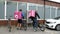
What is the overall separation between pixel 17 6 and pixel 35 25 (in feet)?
13.8

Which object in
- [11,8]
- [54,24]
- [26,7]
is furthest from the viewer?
[26,7]

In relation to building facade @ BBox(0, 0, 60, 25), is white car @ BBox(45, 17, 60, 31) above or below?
below

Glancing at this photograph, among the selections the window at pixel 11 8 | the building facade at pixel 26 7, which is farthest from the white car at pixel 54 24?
the window at pixel 11 8

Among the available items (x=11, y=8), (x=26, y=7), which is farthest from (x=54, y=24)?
(x=11, y=8)

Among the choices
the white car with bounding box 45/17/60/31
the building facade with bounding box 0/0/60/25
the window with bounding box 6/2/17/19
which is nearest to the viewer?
the white car with bounding box 45/17/60/31

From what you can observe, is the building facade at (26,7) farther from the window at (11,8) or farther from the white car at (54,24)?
the white car at (54,24)

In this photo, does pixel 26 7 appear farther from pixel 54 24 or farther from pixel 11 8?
pixel 54 24

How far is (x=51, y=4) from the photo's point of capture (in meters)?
22.5

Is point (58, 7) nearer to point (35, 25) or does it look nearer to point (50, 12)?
point (50, 12)

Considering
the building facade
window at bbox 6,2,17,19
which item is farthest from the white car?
window at bbox 6,2,17,19

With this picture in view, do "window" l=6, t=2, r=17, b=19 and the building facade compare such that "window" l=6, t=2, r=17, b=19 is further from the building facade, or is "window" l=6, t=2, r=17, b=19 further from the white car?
the white car

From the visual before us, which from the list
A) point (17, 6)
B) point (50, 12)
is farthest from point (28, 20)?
point (50, 12)

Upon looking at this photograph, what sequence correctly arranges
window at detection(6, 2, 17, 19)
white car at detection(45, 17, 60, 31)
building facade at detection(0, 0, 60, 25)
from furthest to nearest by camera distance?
window at detection(6, 2, 17, 19), building facade at detection(0, 0, 60, 25), white car at detection(45, 17, 60, 31)

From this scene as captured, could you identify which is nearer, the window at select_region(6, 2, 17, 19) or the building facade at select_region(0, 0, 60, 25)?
the building facade at select_region(0, 0, 60, 25)
